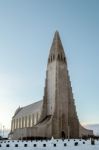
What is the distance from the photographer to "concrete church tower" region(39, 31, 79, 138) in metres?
106

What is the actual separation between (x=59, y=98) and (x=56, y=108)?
4556 mm

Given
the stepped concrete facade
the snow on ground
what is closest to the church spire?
the stepped concrete facade

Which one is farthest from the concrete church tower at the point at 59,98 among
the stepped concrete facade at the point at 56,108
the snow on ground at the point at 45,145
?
the snow on ground at the point at 45,145

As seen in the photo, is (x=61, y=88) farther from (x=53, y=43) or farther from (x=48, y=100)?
(x=53, y=43)

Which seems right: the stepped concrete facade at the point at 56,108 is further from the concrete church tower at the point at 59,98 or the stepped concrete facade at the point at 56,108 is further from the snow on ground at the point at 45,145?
the snow on ground at the point at 45,145

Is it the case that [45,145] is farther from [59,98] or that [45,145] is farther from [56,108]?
[59,98]

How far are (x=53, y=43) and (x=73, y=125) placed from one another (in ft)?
124

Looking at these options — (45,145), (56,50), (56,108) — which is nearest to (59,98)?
(56,108)

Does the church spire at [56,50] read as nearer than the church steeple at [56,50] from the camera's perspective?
No

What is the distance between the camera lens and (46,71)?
117250mm

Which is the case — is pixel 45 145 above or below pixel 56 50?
below

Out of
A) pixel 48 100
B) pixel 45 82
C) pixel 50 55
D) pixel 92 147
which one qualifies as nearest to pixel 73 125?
pixel 48 100

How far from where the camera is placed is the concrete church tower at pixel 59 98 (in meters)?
106

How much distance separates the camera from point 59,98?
355 feet
